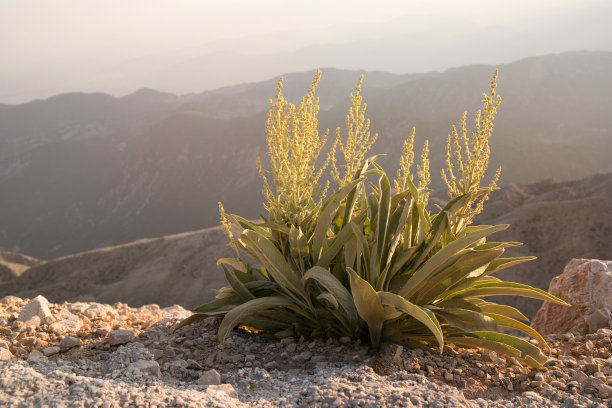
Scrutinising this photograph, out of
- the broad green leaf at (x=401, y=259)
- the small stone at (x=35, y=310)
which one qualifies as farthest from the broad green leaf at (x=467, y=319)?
the small stone at (x=35, y=310)

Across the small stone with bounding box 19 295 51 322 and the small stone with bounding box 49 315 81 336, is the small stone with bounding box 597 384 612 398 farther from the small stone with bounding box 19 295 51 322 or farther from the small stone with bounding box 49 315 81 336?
the small stone with bounding box 19 295 51 322

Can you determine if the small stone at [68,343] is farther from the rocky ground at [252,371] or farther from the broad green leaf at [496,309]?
the broad green leaf at [496,309]

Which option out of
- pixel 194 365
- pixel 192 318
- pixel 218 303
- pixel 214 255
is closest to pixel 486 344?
pixel 194 365

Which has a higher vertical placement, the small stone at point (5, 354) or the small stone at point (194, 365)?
the small stone at point (5, 354)

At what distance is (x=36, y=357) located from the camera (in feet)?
10.0

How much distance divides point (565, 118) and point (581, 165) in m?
18.2

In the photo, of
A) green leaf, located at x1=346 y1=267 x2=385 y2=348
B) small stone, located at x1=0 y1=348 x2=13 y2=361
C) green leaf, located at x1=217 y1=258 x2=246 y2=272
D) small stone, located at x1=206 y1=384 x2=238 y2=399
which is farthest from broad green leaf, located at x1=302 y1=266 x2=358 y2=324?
small stone, located at x1=0 y1=348 x2=13 y2=361

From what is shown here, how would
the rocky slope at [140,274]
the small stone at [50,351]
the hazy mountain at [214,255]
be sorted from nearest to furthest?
the small stone at [50,351]
the hazy mountain at [214,255]
the rocky slope at [140,274]

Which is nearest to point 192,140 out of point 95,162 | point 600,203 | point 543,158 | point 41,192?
point 95,162

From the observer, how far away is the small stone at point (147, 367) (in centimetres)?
293

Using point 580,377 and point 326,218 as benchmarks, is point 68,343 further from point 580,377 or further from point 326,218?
point 580,377

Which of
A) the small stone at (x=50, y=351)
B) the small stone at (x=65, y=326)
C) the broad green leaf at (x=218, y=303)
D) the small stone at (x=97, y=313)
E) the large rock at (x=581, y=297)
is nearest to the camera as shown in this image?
the small stone at (x=50, y=351)

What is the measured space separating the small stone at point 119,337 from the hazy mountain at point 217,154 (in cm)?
4296

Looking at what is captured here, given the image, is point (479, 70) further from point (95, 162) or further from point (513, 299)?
point (513, 299)
